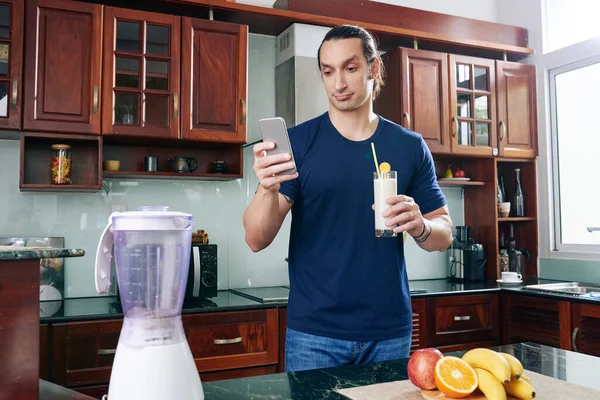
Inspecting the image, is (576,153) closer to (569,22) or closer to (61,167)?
(569,22)

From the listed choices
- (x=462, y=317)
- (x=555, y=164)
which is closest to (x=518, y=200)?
(x=555, y=164)

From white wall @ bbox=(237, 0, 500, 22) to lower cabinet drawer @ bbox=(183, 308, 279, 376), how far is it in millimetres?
2347

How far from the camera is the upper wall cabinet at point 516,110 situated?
12.2ft

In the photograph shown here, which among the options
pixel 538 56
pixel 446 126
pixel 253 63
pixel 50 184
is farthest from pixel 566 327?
pixel 50 184

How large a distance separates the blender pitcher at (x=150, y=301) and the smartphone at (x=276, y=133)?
30 cm

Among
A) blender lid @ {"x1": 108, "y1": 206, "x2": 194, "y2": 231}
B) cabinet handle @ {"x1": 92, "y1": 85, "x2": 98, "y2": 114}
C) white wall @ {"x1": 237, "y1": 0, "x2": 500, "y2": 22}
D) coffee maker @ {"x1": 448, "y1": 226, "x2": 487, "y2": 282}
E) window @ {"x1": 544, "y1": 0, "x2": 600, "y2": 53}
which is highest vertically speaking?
white wall @ {"x1": 237, "y1": 0, "x2": 500, "y2": 22}

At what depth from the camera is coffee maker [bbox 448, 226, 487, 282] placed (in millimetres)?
3643

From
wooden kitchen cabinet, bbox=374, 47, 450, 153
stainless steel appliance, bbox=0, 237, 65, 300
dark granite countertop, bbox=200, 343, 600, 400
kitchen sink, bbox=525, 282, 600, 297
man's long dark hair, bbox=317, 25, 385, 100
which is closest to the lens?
dark granite countertop, bbox=200, 343, 600, 400

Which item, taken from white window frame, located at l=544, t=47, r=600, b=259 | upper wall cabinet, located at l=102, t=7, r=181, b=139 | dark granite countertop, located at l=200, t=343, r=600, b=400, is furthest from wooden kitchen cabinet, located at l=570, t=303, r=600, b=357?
upper wall cabinet, located at l=102, t=7, r=181, b=139

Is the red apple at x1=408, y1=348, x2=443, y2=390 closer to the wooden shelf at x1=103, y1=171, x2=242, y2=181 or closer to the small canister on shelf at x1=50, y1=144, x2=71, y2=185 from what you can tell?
the wooden shelf at x1=103, y1=171, x2=242, y2=181

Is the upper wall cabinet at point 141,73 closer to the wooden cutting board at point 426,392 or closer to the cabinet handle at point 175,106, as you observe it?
the cabinet handle at point 175,106

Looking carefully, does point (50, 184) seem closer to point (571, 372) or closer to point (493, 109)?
point (571, 372)

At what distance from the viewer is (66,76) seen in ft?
8.57

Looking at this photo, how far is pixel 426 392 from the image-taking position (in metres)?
1.20
